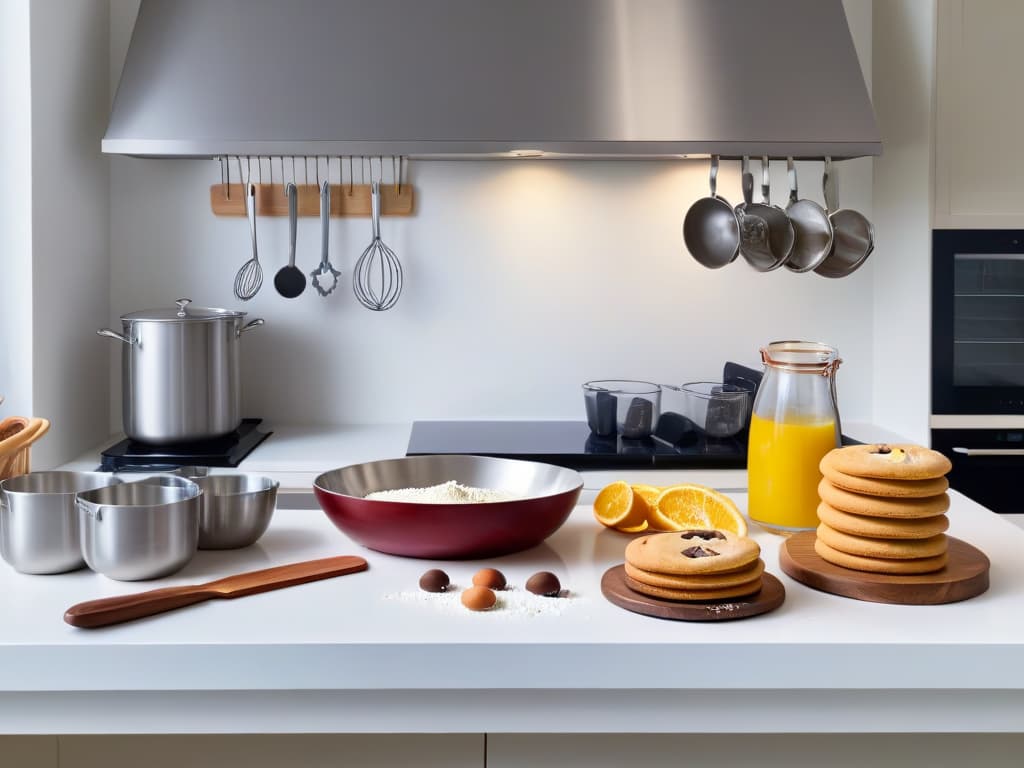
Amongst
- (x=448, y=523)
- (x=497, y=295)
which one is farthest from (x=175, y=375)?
(x=448, y=523)

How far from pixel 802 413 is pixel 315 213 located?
164 centimetres

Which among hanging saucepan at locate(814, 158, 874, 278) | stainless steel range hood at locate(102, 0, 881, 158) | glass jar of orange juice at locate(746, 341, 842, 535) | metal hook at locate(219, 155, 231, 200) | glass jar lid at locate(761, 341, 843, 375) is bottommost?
glass jar of orange juice at locate(746, 341, 842, 535)

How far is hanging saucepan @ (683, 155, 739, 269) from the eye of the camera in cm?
243

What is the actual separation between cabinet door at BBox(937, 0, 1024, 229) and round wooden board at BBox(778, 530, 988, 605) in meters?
1.43

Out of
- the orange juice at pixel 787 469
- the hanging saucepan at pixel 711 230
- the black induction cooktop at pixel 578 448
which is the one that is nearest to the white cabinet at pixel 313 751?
the orange juice at pixel 787 469

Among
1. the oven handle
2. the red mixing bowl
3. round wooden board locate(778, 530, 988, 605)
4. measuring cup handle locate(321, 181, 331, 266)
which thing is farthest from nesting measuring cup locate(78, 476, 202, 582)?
the oven handle

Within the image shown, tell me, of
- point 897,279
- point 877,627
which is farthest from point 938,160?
point 877,627

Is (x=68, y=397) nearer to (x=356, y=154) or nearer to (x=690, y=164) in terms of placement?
(x=356, y=154)

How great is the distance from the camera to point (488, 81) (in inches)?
88.2

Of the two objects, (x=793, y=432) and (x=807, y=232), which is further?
(x=807, y=232)

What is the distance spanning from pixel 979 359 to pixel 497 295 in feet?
3.88

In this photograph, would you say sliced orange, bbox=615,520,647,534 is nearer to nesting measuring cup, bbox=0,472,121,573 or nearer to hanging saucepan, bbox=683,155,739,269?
nesting measuring cup, bbox=0,472,121,573

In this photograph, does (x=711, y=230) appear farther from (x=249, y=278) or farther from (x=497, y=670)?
(x=497, y=670)

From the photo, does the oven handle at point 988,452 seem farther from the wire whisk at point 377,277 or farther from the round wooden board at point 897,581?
the wire whisk at point 377,277
